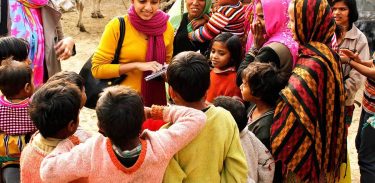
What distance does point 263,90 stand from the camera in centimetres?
277

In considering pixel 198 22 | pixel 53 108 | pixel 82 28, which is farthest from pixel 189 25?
pixel 82 28

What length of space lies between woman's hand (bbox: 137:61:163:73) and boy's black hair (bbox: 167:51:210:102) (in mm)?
826

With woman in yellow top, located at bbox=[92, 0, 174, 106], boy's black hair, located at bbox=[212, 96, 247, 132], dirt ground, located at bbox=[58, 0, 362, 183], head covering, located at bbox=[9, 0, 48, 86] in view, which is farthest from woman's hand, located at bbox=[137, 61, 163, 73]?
dirt ground, located at bbox=[58, 0, 362, 183]

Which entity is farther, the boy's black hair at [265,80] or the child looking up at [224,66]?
the child looking up at [224,66]

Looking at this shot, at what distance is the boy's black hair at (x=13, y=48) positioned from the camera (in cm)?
306

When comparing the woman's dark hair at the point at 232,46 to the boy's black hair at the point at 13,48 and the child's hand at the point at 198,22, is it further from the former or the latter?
the boy's black hair at the point at 13,48

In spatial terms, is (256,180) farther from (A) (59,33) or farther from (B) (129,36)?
(A) (59,33)

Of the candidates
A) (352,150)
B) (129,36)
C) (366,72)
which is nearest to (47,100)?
(129,36)

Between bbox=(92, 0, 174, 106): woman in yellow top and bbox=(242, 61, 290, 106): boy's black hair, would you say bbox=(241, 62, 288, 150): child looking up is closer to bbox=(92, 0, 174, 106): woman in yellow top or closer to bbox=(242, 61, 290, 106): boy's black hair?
bbox=(242, 61, 290, 106): boy's black hair

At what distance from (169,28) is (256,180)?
1.32 m

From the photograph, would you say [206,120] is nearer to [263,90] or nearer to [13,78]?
[263,90]

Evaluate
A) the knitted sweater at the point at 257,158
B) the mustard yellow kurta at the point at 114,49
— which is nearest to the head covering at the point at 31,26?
the mustard yellow kurta at the point at 114,49

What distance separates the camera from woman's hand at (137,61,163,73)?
10.0 ft

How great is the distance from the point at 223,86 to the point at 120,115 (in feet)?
5.15
